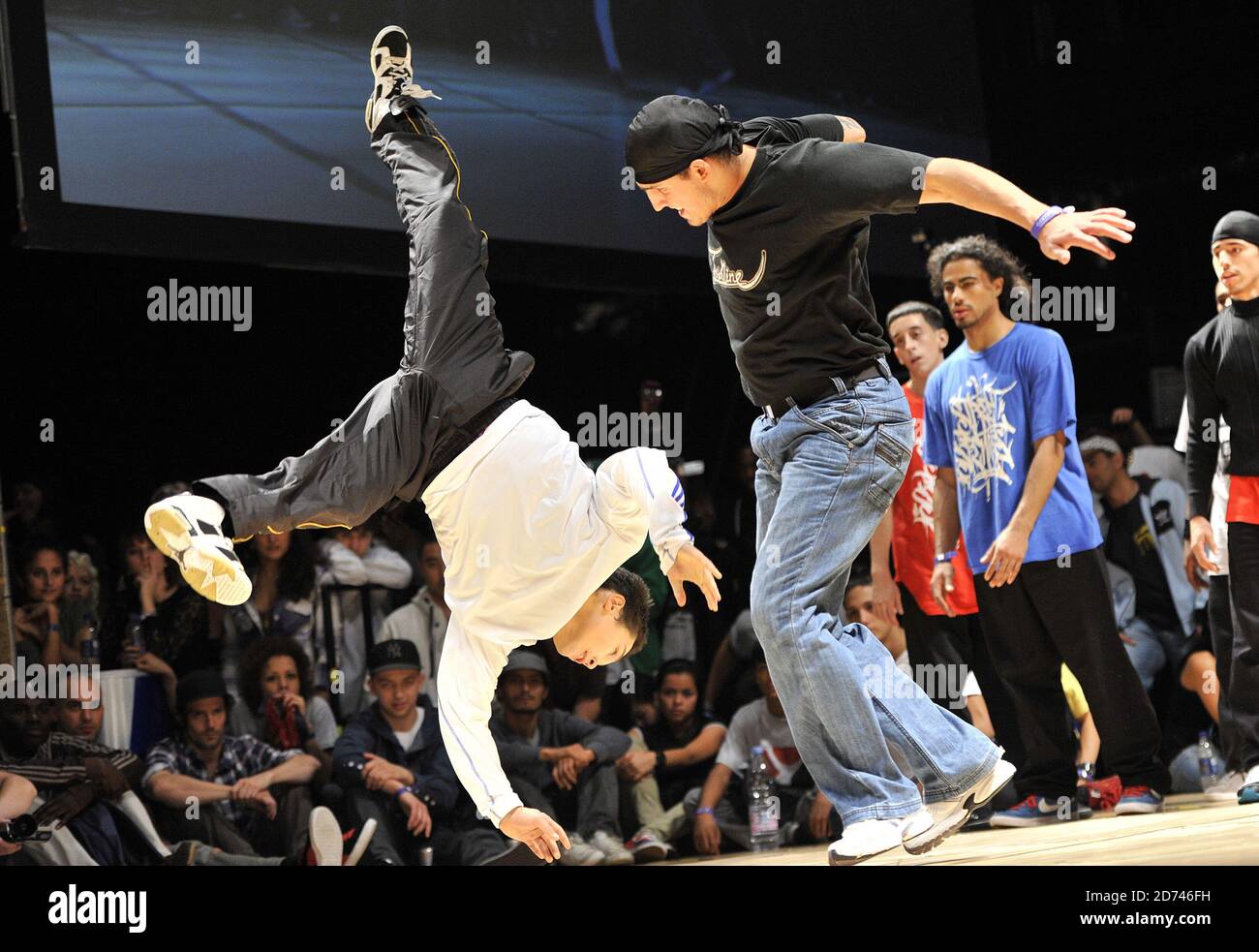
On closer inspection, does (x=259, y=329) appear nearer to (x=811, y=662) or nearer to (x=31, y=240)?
(x=31, y=240)

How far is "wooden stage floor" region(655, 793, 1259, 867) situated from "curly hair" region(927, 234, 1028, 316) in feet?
5.19

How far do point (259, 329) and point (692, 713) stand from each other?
7.28 ft

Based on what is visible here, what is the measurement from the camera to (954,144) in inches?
213

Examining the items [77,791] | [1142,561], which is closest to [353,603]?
[77,791]

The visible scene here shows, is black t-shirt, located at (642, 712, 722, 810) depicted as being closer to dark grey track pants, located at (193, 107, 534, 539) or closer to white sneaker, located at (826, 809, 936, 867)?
dark grey track pants, located at (193, 107, 534, 539)

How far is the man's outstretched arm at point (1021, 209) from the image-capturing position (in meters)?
2.31

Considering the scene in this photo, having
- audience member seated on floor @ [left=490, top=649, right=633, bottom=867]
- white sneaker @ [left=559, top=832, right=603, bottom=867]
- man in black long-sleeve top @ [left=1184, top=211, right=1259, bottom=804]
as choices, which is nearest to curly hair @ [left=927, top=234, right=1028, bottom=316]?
man in black long-sleeve top @ [left=1184, top=211, right=1259, bottom=804]

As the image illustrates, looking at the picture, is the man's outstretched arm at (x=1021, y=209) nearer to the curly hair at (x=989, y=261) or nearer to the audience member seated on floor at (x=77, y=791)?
the curly hair at (x=989, y=261)

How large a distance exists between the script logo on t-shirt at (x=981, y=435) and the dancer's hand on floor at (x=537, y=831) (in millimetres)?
1746

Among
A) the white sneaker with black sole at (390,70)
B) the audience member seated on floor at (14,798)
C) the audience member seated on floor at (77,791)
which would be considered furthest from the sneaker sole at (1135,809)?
the audience member seated on floor at (14,798)

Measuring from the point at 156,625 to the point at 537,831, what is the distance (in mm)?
2180

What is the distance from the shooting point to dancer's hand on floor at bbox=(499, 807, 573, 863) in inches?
113

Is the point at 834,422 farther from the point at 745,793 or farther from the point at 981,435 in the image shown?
the point at 745,793
